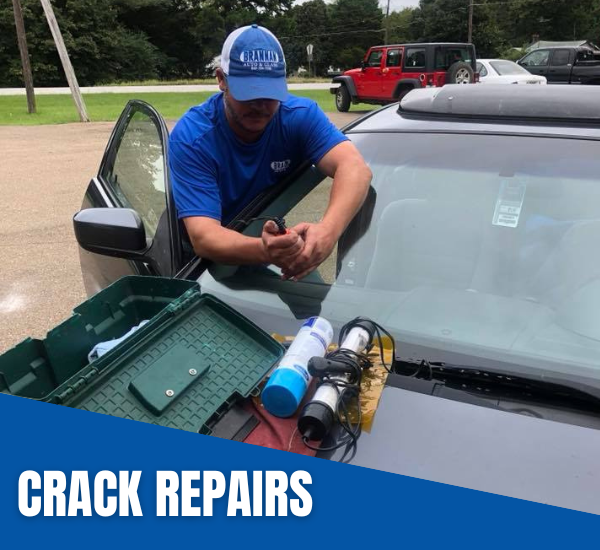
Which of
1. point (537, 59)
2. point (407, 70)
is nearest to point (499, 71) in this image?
point (407, 70)

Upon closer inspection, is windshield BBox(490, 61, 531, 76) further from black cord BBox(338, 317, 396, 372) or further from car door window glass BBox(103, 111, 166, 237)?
black cord BBox(338, 317, 396, 372)

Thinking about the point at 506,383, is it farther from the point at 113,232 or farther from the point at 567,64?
the point at 567,64

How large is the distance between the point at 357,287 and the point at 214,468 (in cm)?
89

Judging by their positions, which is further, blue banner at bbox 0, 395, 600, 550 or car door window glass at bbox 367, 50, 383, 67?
car door window glass at bbox 367, 50, 383, 67

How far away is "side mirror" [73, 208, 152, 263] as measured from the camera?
1.99m

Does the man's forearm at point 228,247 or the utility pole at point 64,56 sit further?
the utility pole at point 64,56

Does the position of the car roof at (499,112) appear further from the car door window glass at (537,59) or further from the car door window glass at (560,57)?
the car door window glass at (537,59)

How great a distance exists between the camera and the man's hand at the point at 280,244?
64.1 inches

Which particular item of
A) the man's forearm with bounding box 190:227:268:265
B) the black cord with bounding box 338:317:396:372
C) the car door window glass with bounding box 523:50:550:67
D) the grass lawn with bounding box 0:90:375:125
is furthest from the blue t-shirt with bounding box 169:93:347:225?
the car door window glass with bounding box 523:50:550:67

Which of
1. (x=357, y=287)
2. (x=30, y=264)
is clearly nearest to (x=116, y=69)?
(x=30, y=264)

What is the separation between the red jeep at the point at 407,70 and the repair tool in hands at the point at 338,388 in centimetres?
1590

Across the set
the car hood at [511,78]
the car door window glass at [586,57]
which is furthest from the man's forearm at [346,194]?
the car door window glass at [586,57]

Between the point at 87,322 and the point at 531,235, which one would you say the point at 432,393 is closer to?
the point at 531,235

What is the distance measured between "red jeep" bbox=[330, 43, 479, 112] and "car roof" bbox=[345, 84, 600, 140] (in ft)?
48.6
